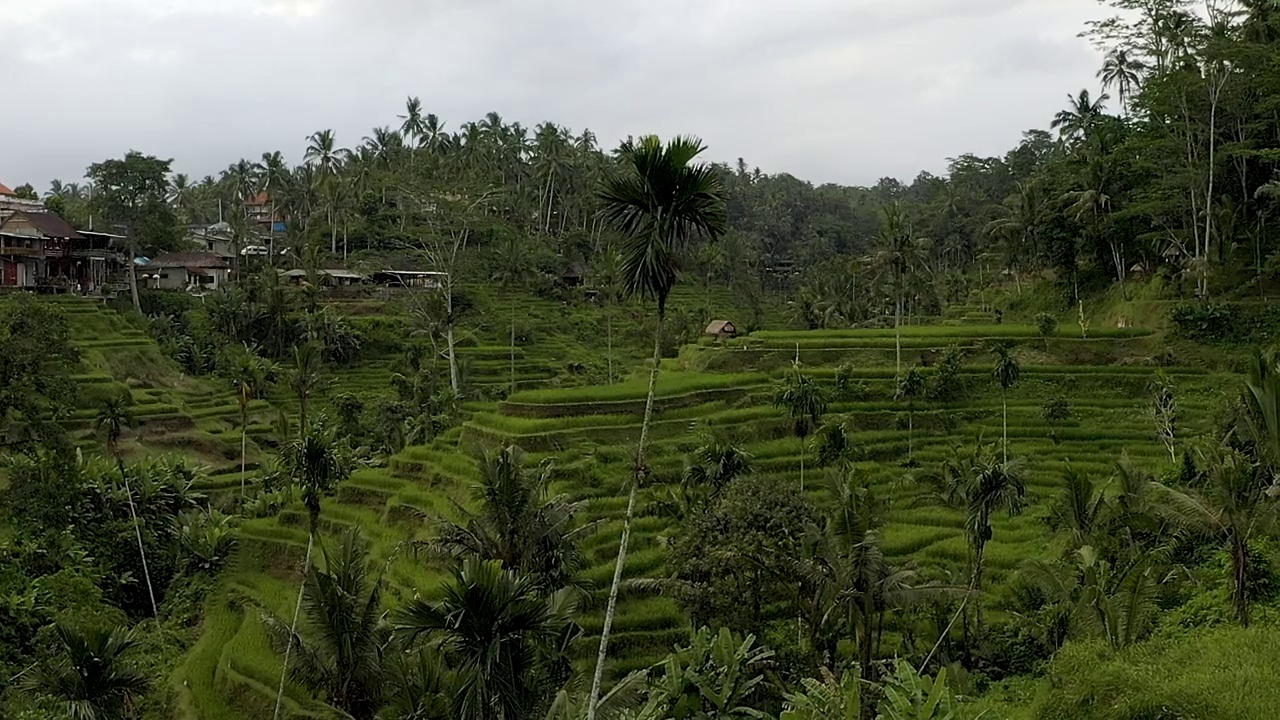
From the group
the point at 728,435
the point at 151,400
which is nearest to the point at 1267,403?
the point at 728,435

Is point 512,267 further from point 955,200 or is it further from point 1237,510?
point 1237,510

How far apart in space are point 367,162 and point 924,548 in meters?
68.2

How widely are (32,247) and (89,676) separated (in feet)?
150

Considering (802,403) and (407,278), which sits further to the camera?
(407,278)

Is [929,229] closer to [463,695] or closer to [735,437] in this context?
[735,437]

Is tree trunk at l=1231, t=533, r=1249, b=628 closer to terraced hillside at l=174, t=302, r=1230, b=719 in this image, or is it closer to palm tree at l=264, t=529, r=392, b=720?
terraced hillside at l=174, t=302, r=1230, b=719

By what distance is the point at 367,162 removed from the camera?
8244cm

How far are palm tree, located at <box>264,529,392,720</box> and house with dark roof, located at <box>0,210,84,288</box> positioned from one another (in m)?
44.0

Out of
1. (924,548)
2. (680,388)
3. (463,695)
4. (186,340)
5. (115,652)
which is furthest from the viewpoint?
(186,340)

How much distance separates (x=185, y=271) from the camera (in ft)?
210

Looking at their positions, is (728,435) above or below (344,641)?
above

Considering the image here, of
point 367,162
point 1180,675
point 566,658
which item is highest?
point 367,162

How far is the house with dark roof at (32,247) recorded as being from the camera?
52469mm

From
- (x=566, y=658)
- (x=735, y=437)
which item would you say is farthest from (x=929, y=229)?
(x=566, y=658)
